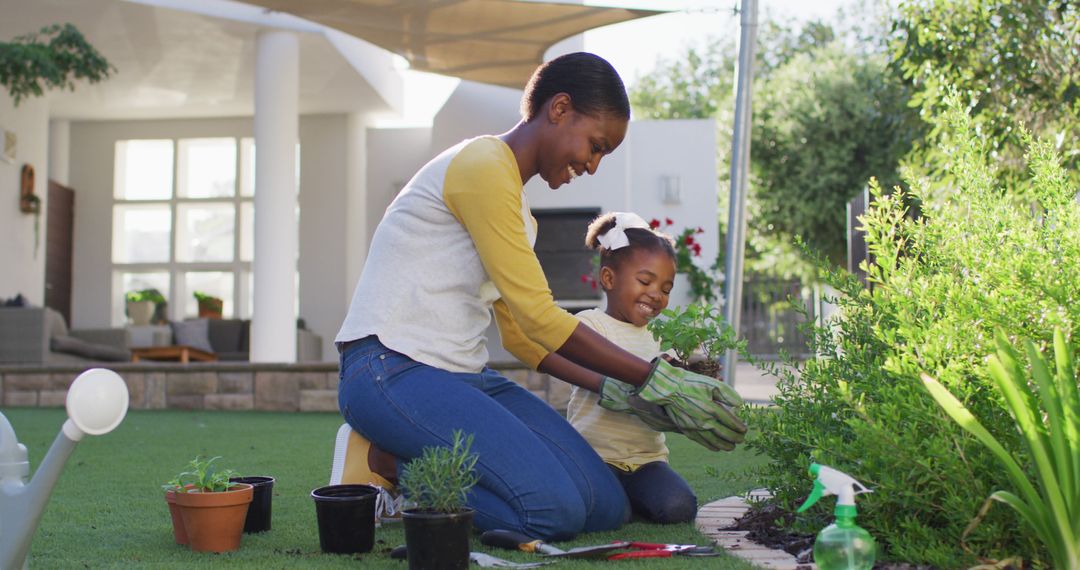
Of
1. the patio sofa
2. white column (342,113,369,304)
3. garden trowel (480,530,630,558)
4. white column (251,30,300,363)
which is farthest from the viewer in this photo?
white column (342,113,369,304)

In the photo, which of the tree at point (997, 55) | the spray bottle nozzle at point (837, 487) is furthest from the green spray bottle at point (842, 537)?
the tree at point (997, 55)

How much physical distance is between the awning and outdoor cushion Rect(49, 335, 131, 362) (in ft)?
14.2

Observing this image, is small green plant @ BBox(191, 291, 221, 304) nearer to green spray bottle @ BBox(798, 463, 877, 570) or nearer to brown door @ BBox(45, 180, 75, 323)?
brown door @ BBox(45, 180, 75, 323)

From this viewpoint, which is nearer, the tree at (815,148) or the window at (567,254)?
the window at (567,254)

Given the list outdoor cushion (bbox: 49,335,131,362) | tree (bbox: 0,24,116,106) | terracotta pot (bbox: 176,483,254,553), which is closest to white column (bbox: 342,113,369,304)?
outdoor cushion (bbox: 49,335,131,362)

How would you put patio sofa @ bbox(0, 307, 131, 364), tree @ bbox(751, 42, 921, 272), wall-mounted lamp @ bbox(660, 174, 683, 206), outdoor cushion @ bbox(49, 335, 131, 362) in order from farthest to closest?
tree @ bbox(751, 42, 921, 272), wall-mounted lamp @ bbox(660, 174, 683, 206), outdoor cushion @ bbox(49, 335, 131, 362), patio sofa @ bbox(0, 307, 131, 364)

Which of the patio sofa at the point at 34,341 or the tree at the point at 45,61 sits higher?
the tree at the point at 45,61

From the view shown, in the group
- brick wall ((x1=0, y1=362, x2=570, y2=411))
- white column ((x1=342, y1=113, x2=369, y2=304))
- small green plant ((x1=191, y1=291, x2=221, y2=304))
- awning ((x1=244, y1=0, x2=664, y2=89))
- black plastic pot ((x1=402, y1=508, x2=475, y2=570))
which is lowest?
brick wall ((x1=0, y1=362, x2=570, y2=411))

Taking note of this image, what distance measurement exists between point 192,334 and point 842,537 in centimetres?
1190

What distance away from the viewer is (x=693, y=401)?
262 centimetres

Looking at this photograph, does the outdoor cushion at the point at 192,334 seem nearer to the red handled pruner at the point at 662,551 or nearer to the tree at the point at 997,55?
the tree at the point at 997,55

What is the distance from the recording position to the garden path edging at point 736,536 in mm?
2320

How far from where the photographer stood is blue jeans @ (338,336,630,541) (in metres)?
2.61

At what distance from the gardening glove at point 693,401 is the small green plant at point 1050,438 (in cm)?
78
